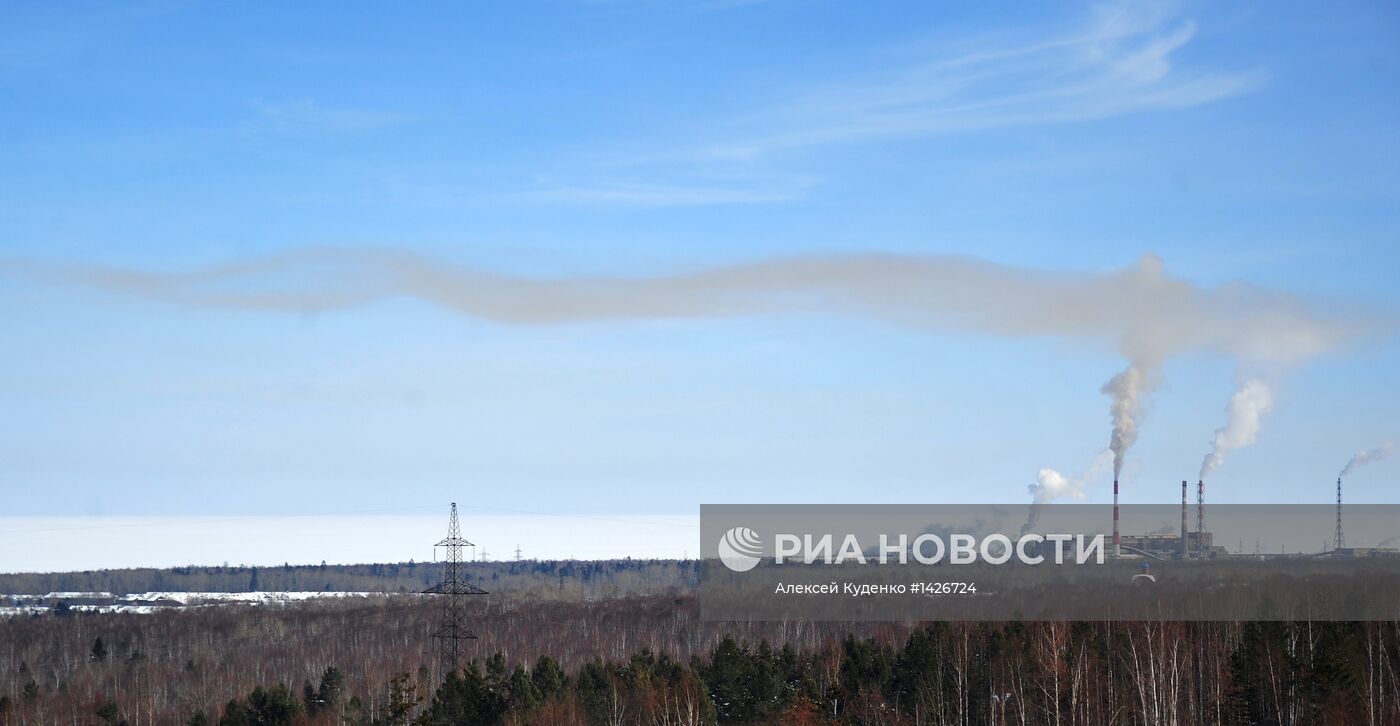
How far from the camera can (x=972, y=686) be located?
Result: 219ft

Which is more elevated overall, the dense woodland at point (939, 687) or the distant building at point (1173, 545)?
the distant building at point (1173, 545)

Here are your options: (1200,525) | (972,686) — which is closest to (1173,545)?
(1200,525)

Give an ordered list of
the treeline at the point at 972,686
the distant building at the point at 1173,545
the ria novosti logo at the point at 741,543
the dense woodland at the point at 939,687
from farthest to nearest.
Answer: the distant building at the point at 1173,545, the ria novosti logo at the point at 741,543, the dense woodland at the point at 939,687, the treeline at the point at 972,686

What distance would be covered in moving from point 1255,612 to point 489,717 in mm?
44945

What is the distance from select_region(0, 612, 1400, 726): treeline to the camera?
194 ft

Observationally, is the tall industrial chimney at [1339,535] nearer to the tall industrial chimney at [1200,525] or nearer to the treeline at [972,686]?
the tall industrial chimney at [1200,525]

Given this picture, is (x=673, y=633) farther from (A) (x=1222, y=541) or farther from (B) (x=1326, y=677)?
(B) (x=1326, y=677)

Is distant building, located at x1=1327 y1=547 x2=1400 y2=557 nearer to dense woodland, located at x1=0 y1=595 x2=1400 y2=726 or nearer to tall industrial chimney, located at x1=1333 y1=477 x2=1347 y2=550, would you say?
tall industrial chimney, located at x1=1333 y1=477 x2=1347 y2=550

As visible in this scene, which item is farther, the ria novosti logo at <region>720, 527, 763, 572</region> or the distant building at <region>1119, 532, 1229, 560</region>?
the distant building at <region>1119, 532, 1229, 560</region>

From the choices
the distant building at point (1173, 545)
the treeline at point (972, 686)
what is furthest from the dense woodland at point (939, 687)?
the distant building at point (1173, 545)

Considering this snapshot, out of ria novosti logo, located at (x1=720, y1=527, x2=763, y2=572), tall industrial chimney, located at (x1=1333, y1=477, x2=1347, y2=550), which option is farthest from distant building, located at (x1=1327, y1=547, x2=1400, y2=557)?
ria novosti logo, located at (x1=720, y1=527, x2=763, y2=572)

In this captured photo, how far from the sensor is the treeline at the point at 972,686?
194ft

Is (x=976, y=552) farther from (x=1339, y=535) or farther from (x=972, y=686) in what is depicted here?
(x=972, y=686)

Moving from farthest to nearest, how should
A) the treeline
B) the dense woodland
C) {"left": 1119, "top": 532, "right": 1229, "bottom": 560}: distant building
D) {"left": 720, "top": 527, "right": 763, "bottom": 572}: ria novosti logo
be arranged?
{"left": 1119, "top": 532, "right": 1229, "bottom": 560}: distant building, {"left": 720, "top": 527, "right": 763, "bottom": 572}: ria novosti logo, the dense woodland, the treeline
